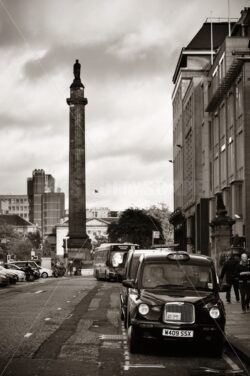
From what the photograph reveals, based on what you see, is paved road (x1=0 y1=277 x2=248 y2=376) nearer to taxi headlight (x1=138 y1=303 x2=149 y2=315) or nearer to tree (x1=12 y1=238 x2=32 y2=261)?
taxi headlight (x1=138 y1=303 x2=149 y2=315)

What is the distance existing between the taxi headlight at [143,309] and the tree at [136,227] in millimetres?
106482

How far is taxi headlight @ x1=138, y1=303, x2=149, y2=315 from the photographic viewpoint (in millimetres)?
12883

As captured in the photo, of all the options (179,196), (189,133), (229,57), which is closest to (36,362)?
(229,57)

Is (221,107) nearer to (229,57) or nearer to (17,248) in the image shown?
(229,57)

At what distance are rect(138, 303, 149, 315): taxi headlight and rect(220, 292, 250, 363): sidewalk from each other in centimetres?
179

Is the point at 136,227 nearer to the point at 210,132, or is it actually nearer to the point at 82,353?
the point at 210,132

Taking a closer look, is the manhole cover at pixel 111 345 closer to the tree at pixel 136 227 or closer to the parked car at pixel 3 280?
the parked car at pixel 3 280

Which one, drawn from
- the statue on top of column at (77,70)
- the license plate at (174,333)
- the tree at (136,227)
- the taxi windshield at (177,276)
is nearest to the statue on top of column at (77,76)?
the statue on top of column at (77,70)

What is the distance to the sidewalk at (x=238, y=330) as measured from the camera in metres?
12.8

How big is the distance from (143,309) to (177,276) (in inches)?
57.2

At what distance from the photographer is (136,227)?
120m

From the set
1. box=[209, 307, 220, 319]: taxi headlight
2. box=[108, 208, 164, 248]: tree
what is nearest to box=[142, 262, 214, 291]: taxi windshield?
box=[209, 307, 220, 319]: taxi headlight

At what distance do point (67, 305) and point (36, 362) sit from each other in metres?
14.1

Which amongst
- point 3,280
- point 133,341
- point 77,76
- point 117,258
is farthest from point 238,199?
point 77,76
